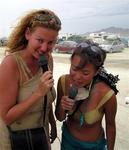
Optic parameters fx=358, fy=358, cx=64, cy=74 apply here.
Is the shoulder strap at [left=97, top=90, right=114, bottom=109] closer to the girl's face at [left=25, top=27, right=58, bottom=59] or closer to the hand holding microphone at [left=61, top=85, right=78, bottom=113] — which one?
the hand holding microphone at [left=61, top=85, right=78, bottom=113]

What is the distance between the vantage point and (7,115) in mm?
2535

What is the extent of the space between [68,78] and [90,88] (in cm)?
20

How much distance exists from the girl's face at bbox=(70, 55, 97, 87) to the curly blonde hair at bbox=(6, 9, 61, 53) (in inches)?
11.3

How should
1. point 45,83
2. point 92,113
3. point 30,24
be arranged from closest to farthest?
point 45,83 → point 30,24 → point 92,113

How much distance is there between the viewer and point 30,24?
8.73 ft

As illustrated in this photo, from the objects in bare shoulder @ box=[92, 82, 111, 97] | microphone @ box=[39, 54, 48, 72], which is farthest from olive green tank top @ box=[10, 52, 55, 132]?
bare shoulder @ box=[92, 82, 111, 97]

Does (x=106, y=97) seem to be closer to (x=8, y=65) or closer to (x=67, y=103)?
(x=67, y=103)

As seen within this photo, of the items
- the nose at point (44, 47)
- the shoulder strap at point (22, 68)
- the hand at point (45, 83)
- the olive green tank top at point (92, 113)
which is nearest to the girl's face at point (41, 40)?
the nose at point (44, 47)

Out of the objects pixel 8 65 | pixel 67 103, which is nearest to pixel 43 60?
pixel 8 65

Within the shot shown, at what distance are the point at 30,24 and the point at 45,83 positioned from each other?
1.65 feet

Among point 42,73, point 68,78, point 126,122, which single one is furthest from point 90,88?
point 126,122

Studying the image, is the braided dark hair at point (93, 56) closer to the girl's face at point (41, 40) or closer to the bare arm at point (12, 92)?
the girl's face at point (41, 40)

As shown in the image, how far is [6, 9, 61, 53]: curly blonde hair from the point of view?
2598 mm

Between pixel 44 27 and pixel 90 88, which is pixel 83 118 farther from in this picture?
pixel 44 27
